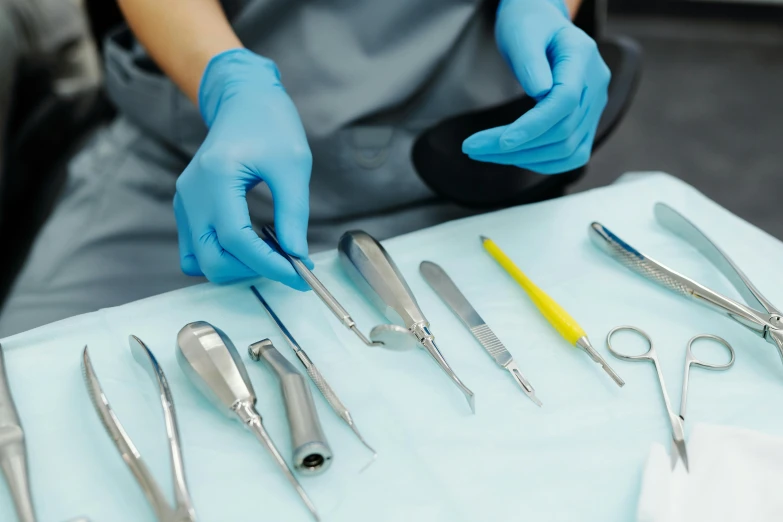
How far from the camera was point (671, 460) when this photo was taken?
1.51ft

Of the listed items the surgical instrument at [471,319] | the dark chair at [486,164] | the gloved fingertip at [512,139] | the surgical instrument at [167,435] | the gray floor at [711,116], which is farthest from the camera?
the gray floor at [711,116]

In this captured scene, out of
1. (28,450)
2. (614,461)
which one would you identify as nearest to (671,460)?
(614,461)

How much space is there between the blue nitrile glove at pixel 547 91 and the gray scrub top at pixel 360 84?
3.3 inches

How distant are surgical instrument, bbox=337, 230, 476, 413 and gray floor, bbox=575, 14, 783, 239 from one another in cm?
141

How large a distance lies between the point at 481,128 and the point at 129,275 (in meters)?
0.46

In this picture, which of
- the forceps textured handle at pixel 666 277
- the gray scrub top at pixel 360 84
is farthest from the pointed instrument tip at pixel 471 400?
the gray scrub top at pixel 360 84

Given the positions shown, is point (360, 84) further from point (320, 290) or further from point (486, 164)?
point (320, 290)

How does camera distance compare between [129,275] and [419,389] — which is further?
[129,275]

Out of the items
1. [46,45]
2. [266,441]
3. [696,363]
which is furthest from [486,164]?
[46,45]

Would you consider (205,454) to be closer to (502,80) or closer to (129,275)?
(129,275)

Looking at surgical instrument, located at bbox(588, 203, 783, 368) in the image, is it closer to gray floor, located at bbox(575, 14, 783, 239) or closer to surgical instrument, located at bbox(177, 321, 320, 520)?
surgical instrument, located at bbox(177, 321, 320, 520)

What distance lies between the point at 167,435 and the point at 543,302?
330 mm

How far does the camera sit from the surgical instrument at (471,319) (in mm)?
524

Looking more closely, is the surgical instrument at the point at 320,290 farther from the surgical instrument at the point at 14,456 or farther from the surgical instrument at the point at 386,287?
the surgical instrument at the point at 14,456
